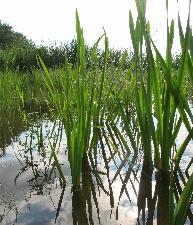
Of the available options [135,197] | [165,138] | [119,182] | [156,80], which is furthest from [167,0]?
[119,182]

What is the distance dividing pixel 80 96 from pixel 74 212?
0.51 meters

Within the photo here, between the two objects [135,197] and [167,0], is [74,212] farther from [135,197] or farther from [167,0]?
[167,0]

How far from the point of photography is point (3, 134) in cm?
321

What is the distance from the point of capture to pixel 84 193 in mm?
1699

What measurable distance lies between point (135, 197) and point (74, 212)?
0.31m

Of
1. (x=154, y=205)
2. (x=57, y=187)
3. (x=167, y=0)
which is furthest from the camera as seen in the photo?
(x=57, y=187)

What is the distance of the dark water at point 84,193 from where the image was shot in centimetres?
147

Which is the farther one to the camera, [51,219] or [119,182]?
[119,182]

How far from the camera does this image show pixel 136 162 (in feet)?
7.09

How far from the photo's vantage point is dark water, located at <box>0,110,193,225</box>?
147cm

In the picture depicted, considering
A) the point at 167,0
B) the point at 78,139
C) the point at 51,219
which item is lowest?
the point at 51,219

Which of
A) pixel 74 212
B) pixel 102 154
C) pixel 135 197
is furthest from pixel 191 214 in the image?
pixel 102 154

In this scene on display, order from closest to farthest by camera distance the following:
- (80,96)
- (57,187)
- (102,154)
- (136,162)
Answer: (80,96) → (57,187) → (136,162) → (102,154)

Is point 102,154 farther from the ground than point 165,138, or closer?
closer
